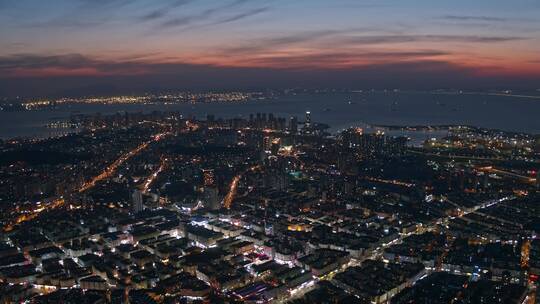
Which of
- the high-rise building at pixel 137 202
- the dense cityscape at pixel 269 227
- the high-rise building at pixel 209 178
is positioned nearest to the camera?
the dense cityscape at pixel 269 227

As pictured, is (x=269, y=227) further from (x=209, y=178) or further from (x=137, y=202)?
(x=209, y=178)

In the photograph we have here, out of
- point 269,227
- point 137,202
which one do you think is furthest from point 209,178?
point 269,227

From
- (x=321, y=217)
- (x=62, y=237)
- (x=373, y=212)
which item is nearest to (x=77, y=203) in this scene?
(x=62, y=237)

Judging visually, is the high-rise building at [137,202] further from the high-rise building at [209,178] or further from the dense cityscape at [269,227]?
the high-rise building at [209,178]

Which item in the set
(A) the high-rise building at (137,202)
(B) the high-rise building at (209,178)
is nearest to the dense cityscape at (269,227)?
(A) the high-rise building at (137,202)

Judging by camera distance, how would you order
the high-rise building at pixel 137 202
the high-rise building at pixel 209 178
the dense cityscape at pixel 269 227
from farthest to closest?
the high-rise building at pixel 209 178
the high-rise building at pixel 137 202
the dense cityscape at pixel 269 227

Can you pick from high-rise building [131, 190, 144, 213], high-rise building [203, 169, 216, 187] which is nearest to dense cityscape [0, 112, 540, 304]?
high-rise building [131, 190, 144, 213]

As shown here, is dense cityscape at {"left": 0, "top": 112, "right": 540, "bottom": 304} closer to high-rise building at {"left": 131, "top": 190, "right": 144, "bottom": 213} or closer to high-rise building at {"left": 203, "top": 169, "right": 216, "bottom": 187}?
high-rise building at {"left": 131, "top": 190, "right": 144, "bottom": 213}

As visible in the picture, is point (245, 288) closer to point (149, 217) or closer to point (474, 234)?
point (149, 217)
